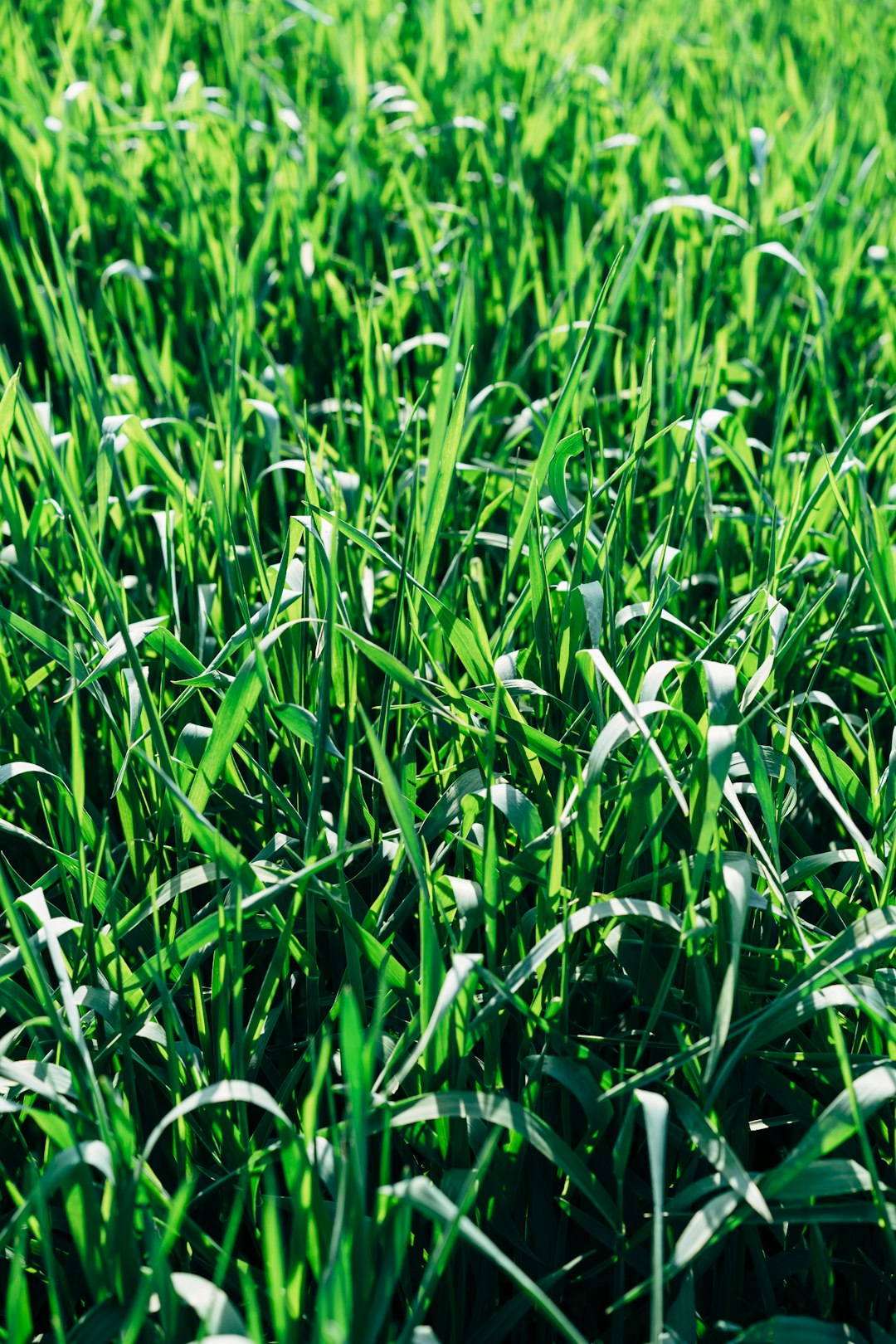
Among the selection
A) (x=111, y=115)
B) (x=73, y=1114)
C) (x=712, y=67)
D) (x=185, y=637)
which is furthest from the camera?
(x=712, y=67)

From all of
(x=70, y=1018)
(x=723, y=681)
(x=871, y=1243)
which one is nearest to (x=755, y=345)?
(x=723, y=681)

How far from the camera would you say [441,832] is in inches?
33.4

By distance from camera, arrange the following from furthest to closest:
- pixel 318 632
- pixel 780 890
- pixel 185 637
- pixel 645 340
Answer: pixel 645 340 < pixel 185 637 < pixel 318 632 < pixel 780 890

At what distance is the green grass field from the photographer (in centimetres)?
65

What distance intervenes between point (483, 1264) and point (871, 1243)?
26 centimetres

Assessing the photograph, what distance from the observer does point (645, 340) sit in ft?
5.05

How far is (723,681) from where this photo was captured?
2.57ft

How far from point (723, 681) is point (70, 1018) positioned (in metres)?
0.48

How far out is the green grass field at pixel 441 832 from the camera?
65 cm

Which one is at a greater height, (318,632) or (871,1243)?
(318,632)

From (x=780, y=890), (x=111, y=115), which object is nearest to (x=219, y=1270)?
(x=780, y=890)

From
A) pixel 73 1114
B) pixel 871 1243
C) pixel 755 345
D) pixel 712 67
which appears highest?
pixel 712 67

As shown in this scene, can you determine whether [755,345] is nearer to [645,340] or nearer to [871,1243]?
[645,340]

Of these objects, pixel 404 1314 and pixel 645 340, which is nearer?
pixel 404 1314
